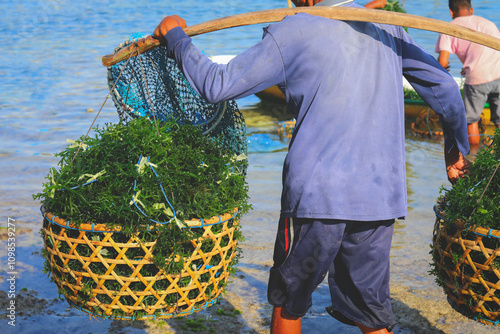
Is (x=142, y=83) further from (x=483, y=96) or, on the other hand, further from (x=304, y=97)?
(x=483, y=96)

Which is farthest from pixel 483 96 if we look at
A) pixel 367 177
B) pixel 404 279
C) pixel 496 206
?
pixel 367 177

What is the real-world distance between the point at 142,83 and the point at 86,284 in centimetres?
135

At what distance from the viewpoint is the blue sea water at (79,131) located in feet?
13.8

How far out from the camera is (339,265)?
2355 mm

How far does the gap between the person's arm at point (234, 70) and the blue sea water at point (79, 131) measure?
1.80 m

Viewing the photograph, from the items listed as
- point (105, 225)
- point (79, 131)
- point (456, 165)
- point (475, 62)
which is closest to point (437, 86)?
point (456, 165)

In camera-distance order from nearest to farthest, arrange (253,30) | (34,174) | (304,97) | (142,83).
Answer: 1. (304,97)
2. (142,83)
3. (34,174)
4. (253,30)

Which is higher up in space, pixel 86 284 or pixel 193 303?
pixel 86 284

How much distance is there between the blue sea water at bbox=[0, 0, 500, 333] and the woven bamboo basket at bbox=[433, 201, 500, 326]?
3.19 ft

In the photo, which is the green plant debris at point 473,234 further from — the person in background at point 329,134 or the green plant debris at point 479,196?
the person in background at point 329,134

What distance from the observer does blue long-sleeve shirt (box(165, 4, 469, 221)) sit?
81.5 inches

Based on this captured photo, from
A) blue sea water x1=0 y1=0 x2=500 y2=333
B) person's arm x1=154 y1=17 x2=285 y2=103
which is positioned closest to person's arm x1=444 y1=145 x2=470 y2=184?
person's arm x1=154 y1=17 x2=285 y2=103

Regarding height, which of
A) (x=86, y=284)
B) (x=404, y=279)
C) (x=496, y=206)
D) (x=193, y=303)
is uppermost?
(x=496, y=206)

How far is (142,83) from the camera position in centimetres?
315
